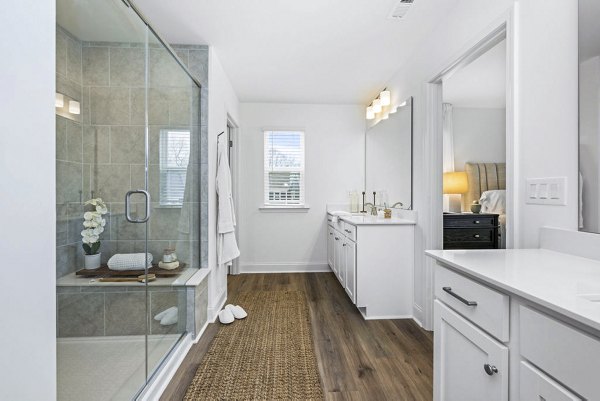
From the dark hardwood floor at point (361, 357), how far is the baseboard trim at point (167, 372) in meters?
0.03

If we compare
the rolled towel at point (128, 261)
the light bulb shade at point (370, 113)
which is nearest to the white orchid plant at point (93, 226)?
the rolled towel at point (128, 261)

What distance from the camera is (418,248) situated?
9.16ft

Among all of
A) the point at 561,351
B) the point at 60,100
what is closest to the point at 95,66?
the point at 60,100

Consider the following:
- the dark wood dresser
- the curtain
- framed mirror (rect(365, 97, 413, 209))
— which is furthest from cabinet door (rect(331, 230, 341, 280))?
the curtain

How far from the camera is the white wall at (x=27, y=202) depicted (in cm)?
67

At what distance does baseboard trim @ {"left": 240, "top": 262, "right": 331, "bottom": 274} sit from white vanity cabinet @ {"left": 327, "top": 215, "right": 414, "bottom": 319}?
1.71 m

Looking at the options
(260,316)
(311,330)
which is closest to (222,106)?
(260,316)

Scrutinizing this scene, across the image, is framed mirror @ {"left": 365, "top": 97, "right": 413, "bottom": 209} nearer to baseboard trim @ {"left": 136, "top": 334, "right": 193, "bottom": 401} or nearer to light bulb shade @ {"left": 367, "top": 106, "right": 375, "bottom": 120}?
light bulb shade @ {"left": 367, "top": 106, "right": 375, "bottom": 120}

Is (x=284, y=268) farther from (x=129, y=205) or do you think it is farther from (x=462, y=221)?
(x=129, y=205)

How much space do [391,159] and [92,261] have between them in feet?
9.86

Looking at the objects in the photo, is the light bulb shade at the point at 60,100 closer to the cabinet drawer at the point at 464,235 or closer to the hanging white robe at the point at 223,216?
the hanging white robe at the point at 223,216

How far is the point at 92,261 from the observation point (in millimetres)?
1305

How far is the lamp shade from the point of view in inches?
156

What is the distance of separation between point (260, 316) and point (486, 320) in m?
2.28
